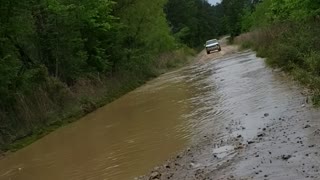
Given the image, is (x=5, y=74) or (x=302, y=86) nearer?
(x=302, y=86)

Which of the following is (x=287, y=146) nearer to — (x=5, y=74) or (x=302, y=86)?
(x=302, y=86)

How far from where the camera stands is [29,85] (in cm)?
2295

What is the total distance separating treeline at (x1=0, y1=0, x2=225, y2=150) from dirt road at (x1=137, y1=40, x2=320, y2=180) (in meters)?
8.03

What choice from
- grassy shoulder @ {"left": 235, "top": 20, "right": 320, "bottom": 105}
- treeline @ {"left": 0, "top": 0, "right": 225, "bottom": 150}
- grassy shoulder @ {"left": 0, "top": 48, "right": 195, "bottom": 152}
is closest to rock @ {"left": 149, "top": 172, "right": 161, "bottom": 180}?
grassy shoulder @ {"left": 235, "top": 20, "right": 320, "bottom": 105}

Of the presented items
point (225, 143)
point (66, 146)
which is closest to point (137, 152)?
point (225, 143)

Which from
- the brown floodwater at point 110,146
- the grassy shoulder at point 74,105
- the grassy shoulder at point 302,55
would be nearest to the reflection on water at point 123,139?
the brown floodwater at point 110,146

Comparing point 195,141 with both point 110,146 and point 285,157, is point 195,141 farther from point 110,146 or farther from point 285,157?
point 285,157

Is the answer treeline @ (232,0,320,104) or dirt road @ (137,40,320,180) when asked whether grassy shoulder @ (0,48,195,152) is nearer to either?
dirt road @ (137,40,320,180)

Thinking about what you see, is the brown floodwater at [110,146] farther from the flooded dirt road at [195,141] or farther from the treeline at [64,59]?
the treeline at [64,59]

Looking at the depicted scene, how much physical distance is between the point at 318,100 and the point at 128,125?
747 centimetres

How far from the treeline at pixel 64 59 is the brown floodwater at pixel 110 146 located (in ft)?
5.39

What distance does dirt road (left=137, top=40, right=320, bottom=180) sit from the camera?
29.2 ft

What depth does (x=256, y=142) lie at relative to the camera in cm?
1112

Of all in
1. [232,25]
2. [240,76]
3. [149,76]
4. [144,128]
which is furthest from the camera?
[232,25]
